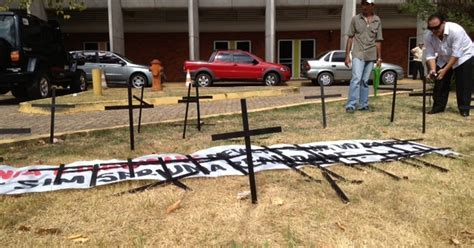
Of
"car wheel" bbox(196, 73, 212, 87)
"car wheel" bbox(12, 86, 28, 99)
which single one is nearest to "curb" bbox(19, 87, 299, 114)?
"car wheel" bbox(12, 86, 28, 99)

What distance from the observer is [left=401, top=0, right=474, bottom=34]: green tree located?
1013 cm

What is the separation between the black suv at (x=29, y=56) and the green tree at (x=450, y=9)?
9429 millimetres

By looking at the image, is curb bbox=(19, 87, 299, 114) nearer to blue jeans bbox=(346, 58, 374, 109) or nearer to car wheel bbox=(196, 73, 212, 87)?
blue jeans bbox=(346, 58, 374, 109)

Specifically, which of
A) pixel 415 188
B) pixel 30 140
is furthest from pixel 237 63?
pixel 415 188

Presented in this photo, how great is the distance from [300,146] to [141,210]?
237 cm

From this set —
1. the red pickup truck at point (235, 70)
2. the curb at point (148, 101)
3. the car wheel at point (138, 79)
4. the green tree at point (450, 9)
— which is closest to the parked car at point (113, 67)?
the car wheel at point (138, 79)

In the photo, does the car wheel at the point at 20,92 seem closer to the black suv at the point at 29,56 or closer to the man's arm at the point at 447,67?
the black suv at the point at 29,56

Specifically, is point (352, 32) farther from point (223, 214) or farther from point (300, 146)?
point (223, 214)

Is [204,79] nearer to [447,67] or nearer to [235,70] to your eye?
[235,70]

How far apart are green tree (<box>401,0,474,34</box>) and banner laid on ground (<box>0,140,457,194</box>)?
6391 mm

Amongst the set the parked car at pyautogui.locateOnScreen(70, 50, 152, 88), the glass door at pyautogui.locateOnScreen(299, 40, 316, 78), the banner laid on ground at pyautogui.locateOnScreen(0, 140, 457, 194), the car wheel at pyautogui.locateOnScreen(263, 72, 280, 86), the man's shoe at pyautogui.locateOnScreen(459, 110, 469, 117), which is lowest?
the banner laid on ground at pyautogui.locateOnScreen(0, 140, 457, 194)

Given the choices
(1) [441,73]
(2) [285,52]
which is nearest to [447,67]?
(1) [441,73]

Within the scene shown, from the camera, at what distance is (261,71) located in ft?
60.1

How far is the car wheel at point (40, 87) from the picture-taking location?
442 inches
